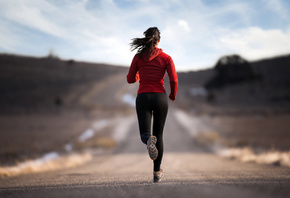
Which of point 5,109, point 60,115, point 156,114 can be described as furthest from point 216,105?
point 156,114

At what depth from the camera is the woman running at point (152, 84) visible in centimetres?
386

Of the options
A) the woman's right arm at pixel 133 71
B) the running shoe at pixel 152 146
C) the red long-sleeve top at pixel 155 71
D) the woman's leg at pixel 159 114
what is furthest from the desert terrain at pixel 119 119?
the woman's right arm at pixel 133 71

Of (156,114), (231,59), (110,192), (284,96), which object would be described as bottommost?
(110,192)

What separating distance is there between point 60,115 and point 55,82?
15.7 feet

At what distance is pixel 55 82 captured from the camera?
124 feet

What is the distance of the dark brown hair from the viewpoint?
399 centimetres

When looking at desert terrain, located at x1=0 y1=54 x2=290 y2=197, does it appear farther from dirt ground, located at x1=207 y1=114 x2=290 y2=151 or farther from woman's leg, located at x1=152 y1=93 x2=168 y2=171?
woman's leg, located at x1=152 y1=93 x2=168 y2=171

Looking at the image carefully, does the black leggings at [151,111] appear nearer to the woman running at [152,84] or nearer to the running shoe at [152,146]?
the woman running at [152,84]

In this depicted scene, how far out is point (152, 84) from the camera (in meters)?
3.91

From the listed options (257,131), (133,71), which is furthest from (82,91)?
(133,71)

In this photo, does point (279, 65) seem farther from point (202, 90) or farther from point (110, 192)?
point (110, 192)

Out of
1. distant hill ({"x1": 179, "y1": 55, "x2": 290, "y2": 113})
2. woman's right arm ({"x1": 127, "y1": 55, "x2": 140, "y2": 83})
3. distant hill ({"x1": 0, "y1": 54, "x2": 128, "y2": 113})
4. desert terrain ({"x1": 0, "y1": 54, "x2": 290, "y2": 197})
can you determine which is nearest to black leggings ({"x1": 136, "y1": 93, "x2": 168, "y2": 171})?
woman's right arm ({"x1": 127, "y1": 55, "x2": 140, "y2": 83})

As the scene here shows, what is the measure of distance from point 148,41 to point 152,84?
2.05 feet

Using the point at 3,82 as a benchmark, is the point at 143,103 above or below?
below
